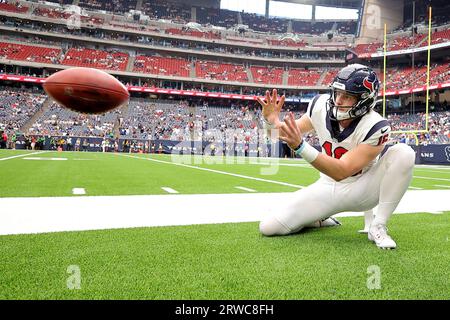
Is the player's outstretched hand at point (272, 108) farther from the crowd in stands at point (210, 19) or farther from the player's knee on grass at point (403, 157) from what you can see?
the crowd in stands at point (210, 19)

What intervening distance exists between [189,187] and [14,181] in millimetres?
3264

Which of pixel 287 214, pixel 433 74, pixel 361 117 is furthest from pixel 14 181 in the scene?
pixel 433 74

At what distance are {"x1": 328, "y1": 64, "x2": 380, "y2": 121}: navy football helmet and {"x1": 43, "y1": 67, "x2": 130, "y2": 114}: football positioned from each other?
8.69 ft

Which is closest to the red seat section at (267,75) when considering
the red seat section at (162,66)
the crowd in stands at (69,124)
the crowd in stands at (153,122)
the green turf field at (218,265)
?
the crowd in stands at (153,122)

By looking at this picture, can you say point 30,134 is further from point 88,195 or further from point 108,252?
point 108,252

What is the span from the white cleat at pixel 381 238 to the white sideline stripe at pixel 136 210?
78 cm

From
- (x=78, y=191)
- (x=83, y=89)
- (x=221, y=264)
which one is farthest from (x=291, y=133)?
(x=78, y=191)

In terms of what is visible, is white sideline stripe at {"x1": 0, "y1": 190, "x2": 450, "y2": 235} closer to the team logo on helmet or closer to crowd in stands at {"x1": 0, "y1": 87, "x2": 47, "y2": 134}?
the team logo on helmet

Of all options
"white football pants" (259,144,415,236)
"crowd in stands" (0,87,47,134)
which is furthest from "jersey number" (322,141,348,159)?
"crowd in stands" (0,87,47,134)

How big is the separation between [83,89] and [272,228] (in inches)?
105

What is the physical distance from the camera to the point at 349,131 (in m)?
3.00

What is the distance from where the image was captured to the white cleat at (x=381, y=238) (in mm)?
2775

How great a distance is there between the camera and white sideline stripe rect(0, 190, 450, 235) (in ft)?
11.3

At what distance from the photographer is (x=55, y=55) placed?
39719mm
